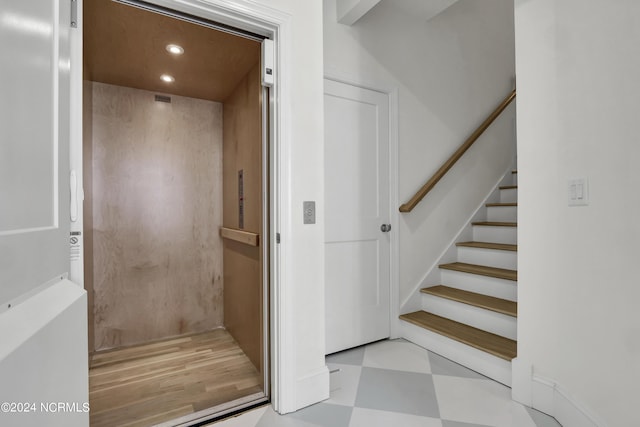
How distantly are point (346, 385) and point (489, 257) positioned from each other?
1.59 metres

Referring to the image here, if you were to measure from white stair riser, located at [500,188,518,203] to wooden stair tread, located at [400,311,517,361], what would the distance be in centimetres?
152

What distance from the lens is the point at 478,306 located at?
7.05 ft

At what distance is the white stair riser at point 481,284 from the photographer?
2213 mm

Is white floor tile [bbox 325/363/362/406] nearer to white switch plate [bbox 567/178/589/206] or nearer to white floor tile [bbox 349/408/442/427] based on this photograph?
white floor tile [bbox 349/408/442/427]

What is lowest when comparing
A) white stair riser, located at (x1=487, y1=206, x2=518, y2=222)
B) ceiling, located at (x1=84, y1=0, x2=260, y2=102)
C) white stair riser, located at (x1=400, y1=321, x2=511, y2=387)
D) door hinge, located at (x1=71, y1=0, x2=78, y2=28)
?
white stair riser, located at (x1=400, y1=321, x2=511, y2=387)

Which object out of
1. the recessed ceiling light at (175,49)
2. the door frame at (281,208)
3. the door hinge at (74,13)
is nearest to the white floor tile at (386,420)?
the door frame at (281,208)

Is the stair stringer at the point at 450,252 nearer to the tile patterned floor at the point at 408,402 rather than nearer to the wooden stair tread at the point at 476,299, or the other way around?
the wooden stair tread at the point at 476,299

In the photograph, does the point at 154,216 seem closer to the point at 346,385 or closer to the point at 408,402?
the point at 346,385

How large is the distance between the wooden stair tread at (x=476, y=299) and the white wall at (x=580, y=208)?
41 centimetres

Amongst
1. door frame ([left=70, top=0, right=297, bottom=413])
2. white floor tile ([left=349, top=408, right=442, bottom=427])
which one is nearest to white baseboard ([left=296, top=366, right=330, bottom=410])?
door frame ([left=70, top=0, right=297, bottom=413])

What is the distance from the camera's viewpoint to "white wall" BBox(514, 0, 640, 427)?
3.83ft

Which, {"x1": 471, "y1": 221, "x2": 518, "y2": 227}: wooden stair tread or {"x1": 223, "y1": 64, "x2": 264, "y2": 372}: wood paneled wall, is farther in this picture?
{"x1": 471, "y1": 221, "x2": 518, "y2": 227}: wooden stair tread

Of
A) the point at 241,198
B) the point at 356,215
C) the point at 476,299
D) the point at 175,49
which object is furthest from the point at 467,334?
the point at 175,49

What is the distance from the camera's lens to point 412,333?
2439 mm
